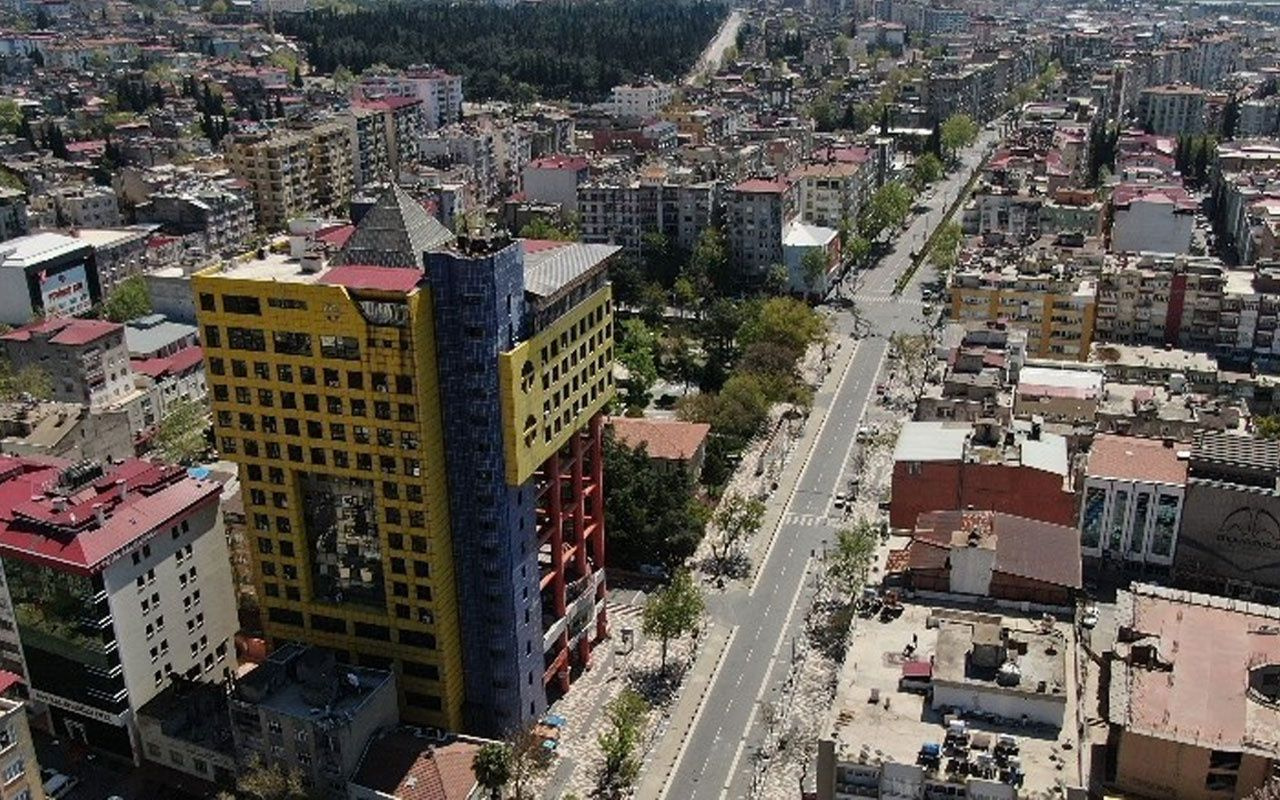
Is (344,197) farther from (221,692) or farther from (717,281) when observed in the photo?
(221,692)

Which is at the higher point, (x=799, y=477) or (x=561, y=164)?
(x=561, y=164)

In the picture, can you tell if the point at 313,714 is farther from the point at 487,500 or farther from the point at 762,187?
the point at 762,187

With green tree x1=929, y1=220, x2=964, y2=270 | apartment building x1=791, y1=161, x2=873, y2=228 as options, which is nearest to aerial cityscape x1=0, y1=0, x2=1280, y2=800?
green tree x1=929, y1=220, x2=964, y2=270

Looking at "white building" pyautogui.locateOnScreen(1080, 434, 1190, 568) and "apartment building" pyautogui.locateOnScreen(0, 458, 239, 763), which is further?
"white building" pyautogui.locateOnScreen(1080, 434, 1190, 568)

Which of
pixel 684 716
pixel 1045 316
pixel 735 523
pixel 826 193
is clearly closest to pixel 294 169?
pixel 826 193

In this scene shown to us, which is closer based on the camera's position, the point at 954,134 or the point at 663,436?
the point at 663,436

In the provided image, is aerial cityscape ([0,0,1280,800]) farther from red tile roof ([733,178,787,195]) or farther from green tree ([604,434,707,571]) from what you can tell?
red tile roof ([733,178,787,195])

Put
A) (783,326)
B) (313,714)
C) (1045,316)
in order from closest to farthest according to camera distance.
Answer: (313,714)
(1045,316)
(783,326)
